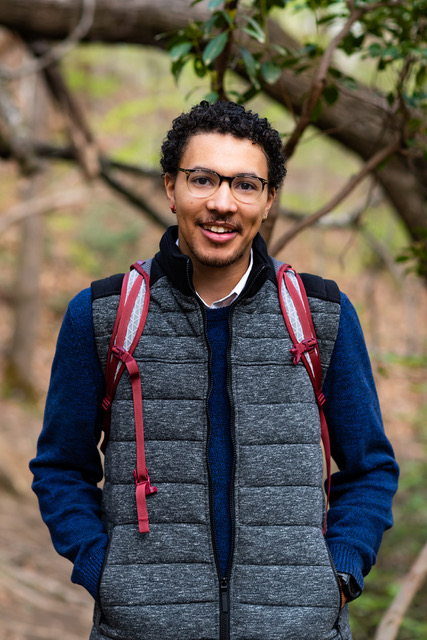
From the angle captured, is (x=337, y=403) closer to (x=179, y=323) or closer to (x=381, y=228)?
(x=179, y=323)

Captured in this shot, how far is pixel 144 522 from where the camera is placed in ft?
5.91

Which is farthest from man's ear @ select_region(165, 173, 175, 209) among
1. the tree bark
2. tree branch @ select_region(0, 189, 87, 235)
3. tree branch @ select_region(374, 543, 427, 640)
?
tree branch @ select_region(0, 189, 87, 235)

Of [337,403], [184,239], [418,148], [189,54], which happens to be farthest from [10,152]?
[337,403]

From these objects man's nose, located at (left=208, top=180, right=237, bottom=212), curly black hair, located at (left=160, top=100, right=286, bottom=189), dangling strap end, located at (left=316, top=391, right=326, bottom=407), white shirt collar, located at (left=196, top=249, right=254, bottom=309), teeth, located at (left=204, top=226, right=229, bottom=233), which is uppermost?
curly black hair, located at (left=160, top=100, right=286, bottom=189)

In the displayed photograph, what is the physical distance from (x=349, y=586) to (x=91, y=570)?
0.73 meters

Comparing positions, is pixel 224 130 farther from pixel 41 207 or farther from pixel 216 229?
pixel 41 207

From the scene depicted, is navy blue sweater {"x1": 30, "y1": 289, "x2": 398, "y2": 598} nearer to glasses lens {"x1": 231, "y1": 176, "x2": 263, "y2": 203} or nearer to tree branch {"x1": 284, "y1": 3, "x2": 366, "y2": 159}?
glasses lens {"x1": 231, "y1": 176, "x2": 263, "y2": 203}

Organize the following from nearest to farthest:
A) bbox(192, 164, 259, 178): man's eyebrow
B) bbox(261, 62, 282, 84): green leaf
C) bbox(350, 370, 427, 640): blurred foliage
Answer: bbox(192, 164, 259, 178): man's eyebrow → bbox(261, 62, 282, 84): green leaf → bbox(350, 370, 427, 640): blurred foliage

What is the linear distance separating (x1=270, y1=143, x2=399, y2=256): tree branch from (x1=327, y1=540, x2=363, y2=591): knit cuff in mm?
1266

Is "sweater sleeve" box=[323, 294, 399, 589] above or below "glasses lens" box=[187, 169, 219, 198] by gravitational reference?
below

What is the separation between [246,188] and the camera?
1.93 m

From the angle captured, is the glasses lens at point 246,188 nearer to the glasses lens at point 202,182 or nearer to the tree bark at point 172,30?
the glasses lens at point 202,182

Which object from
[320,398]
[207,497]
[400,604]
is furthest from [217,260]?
[400,604]

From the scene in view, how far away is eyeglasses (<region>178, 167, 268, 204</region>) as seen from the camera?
189 centimetres
